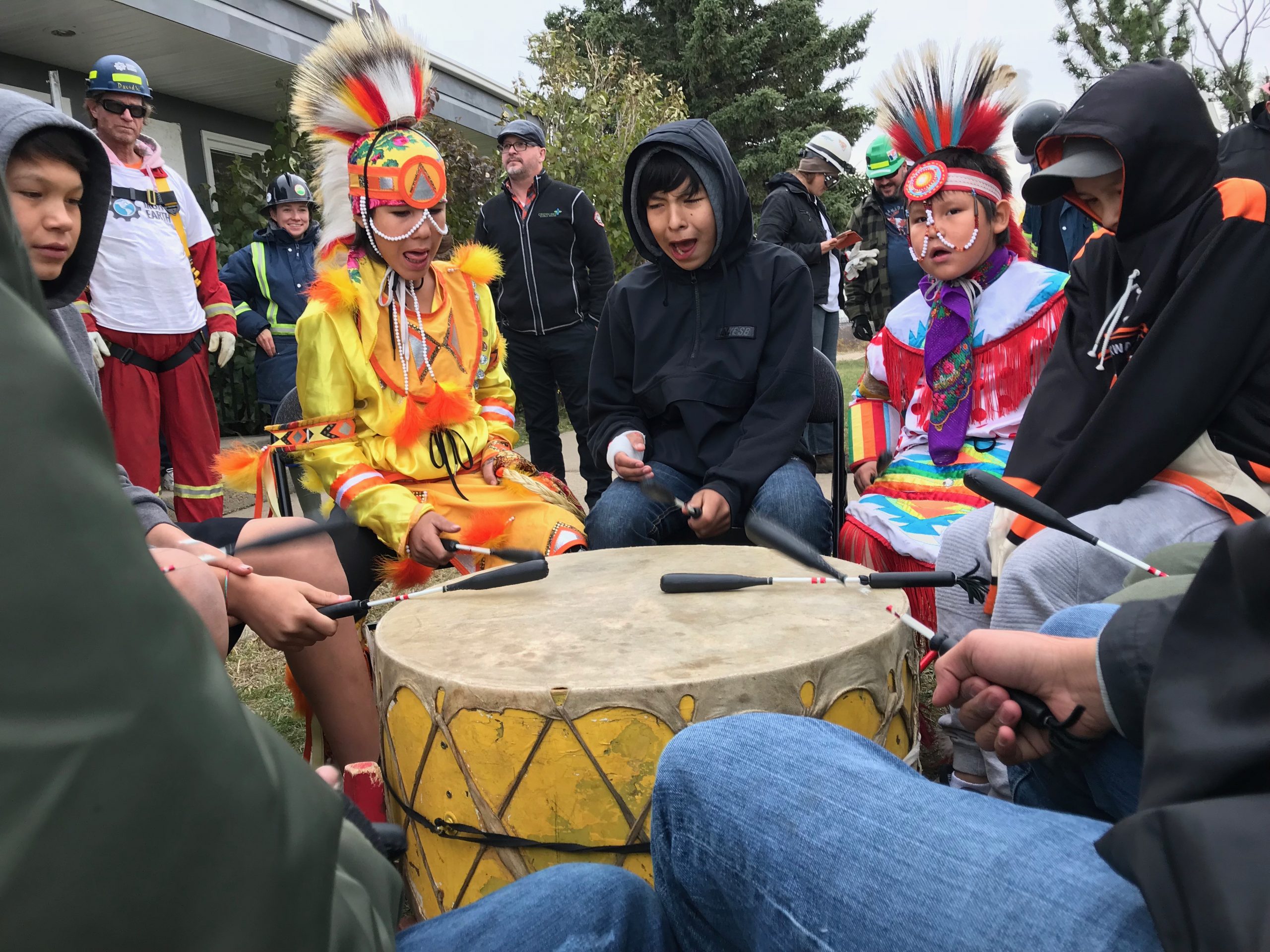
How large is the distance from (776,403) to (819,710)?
4.71 feet

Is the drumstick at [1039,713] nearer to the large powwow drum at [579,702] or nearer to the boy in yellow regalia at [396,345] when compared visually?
the large powwow drum at [579,702]

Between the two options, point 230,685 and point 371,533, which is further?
point 371,533

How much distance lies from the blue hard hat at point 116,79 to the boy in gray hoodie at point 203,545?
2656 mm

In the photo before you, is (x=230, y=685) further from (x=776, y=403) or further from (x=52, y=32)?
(x=52, y=32)

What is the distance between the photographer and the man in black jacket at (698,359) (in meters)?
2.76

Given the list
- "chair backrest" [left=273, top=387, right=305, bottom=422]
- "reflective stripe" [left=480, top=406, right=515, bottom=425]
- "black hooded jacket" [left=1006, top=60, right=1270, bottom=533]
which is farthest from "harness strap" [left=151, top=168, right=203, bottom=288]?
"black hooded jacket" [left=1006, top=60, right=1270, bottom=533]

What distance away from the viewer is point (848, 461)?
10.5ft

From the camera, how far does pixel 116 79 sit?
4.32m

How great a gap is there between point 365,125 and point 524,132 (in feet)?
11.2

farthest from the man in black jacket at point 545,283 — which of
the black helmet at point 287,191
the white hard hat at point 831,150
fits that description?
the white hard hat at point 831,150

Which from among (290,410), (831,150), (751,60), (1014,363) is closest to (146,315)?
(290,410)

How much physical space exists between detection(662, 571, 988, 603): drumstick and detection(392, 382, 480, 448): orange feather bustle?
1.22 meters

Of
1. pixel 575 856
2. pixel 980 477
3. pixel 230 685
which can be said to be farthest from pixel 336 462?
pixel 230 685

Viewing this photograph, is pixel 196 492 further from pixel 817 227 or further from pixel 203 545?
pixel 817 227
